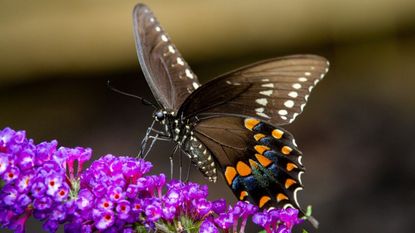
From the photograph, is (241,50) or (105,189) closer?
(105,189)

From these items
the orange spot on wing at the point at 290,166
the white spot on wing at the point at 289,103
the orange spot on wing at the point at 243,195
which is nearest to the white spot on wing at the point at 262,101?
the white spot on wing at the point at 289,103

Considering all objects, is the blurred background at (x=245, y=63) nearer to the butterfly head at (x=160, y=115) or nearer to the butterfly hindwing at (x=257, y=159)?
the butterfly hindwing at (x=257, y=159)

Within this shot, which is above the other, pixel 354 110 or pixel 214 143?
pixel 214 143

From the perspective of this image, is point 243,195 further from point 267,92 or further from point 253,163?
point 267,92

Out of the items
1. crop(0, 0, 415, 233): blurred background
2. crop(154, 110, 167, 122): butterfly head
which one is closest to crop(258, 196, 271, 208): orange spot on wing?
crop(154, 110, 167, 122): butterfly head

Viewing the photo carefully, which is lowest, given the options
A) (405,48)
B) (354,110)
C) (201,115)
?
(354,110)

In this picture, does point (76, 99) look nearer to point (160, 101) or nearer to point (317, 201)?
point (317, 201)

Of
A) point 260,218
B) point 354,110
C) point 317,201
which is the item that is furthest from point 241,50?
point 260,218
